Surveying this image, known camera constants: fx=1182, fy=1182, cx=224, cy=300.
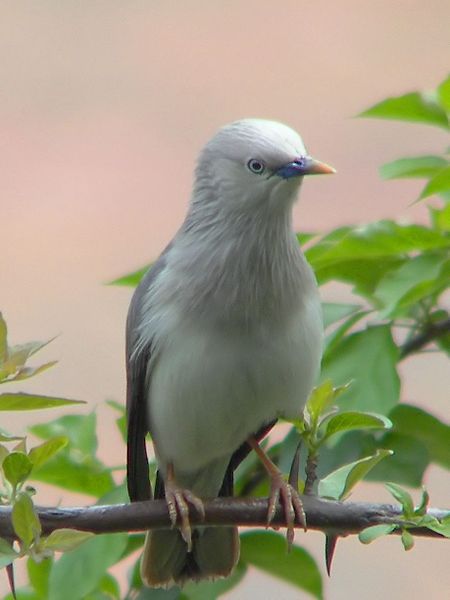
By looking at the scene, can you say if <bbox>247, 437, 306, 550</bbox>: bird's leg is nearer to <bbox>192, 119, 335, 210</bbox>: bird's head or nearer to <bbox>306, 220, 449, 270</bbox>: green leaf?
<bbox>306, 220, 449, 270</bbox>: green leaf

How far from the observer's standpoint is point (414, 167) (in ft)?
8.88

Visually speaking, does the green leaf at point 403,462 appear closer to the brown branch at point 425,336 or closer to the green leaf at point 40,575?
the brown branch at point 425,336

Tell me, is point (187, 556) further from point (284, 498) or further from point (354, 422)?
point (354, 422)

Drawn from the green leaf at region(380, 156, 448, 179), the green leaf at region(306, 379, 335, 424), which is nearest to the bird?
the green leaf at region(380, 156, 448, 179)

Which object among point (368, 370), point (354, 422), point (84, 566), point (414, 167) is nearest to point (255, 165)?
point (414, 167)

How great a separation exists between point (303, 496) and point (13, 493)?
54 centimetres

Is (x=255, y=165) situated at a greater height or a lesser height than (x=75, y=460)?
greater

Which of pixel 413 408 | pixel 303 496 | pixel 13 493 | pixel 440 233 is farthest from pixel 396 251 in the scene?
pixel 13 493

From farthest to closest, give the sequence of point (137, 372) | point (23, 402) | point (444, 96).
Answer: point (137, 372) < point (444, 96) < point (23, 402)

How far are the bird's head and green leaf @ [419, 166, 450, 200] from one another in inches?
8.7

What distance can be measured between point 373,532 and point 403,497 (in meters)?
0.10

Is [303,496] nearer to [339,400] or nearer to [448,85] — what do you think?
[339,400]

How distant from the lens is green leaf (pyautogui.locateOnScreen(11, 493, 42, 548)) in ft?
6.15

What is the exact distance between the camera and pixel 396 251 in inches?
105
